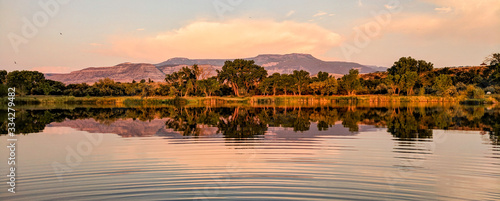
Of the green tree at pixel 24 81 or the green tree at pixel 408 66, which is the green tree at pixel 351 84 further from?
the green tree at pixel 24 81

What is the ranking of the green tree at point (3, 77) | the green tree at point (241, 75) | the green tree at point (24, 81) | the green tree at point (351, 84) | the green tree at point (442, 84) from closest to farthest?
1. the green tree at point (442, 84)
2. the green tree at point (24, 81)
3. the green tree at point (3, 77)
4. the green tree at point (351, 84)
5. the green tree at point (241, 75)

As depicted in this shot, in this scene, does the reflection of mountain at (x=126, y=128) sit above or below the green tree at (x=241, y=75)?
below

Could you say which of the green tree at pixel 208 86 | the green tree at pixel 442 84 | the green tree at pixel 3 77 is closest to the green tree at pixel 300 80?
the green tree at pixel 208 86

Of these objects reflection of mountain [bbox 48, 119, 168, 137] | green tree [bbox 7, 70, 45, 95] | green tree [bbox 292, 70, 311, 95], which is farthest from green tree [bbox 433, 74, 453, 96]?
green tree [bbox 7, 70, 45, 95]

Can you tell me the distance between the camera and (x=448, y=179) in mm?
12602

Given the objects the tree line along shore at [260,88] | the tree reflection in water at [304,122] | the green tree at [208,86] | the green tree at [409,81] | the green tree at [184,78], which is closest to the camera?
the tree reflection in water at [304,122]

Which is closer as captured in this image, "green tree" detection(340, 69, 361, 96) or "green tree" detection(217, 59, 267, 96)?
"green tree" detection(340, 69, 361, 96)

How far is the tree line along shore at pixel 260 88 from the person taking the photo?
110 meters

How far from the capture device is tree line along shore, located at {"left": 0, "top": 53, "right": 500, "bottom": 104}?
11038 cm

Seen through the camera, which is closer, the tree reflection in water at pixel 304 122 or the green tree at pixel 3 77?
the tree reflection in water at pixel 304 122

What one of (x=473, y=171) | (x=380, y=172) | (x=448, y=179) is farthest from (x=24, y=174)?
(x=473, y=171)

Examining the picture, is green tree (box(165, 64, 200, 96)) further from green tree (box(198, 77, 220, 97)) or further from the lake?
the lake

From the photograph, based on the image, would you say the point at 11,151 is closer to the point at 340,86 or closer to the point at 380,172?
the point at 380,172

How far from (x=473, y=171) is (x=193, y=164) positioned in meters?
11.1
